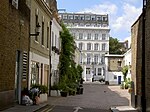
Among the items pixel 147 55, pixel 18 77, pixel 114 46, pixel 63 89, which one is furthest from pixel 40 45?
pixel 114 46

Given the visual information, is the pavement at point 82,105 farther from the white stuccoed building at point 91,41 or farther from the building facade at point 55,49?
the white stuccoed building at point 91,41

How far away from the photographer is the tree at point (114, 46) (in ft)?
444

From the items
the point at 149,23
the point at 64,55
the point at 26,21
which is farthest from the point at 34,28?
the point at 64,55

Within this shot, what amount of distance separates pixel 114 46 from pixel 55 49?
99.4 m

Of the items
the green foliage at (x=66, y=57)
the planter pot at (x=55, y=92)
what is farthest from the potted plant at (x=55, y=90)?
the green foliage at (x=66, y=57)

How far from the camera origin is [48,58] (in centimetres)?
3488

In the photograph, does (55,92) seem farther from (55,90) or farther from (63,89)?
(63,89)

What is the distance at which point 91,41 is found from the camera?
12938 centimetres

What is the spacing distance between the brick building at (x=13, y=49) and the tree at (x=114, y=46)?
113 meters

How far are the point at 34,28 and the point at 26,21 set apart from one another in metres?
3.07

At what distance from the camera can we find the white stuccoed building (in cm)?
12562

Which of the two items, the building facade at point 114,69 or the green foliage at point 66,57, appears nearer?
the green foliage at point 66,57

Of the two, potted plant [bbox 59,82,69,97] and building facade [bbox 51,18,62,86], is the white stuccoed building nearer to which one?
building facade [bbox 51,18,62,86]

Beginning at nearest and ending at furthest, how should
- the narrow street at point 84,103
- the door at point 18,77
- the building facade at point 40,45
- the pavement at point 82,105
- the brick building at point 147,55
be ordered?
the brick building at point 147,55, the pavement at point 82,105, the door at point 18,77, the narrow street at point 84,103, the building facade at point 40,45
